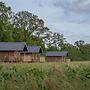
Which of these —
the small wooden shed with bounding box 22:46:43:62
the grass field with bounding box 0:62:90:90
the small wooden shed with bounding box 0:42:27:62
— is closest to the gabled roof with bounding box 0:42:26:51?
the small wooden shed with bounding box 0:42:27:62

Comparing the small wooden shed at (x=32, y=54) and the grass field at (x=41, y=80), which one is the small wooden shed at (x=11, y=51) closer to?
the small wooden shed at (x=32, y=54)

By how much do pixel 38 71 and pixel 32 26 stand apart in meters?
84.8

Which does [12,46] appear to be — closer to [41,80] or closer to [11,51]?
[11,51]

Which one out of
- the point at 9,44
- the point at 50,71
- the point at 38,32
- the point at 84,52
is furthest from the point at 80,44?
the point at 50,71

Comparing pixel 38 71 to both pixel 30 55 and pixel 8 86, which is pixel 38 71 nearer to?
pixel 8 86

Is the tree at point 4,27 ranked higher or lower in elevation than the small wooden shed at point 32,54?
higher

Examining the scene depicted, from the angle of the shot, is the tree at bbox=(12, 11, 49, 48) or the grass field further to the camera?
the tree at bbox=(12, 11, 49, 48)

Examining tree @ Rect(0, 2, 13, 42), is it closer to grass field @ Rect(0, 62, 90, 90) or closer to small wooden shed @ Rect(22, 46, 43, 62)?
small wooden shed @ Rect(22, 46, 43, 62)

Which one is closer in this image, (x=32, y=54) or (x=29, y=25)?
(x=32, y=54)

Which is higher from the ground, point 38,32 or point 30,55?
point 38,32

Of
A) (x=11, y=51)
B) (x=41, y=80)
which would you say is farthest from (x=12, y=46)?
(x=41, y=80)

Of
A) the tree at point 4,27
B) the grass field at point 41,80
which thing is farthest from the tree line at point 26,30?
the grass field at point 41,80

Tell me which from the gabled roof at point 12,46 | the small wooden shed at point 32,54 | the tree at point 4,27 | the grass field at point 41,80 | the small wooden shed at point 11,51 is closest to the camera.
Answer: the grass field at point 41,80

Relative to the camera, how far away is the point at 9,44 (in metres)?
63.9
